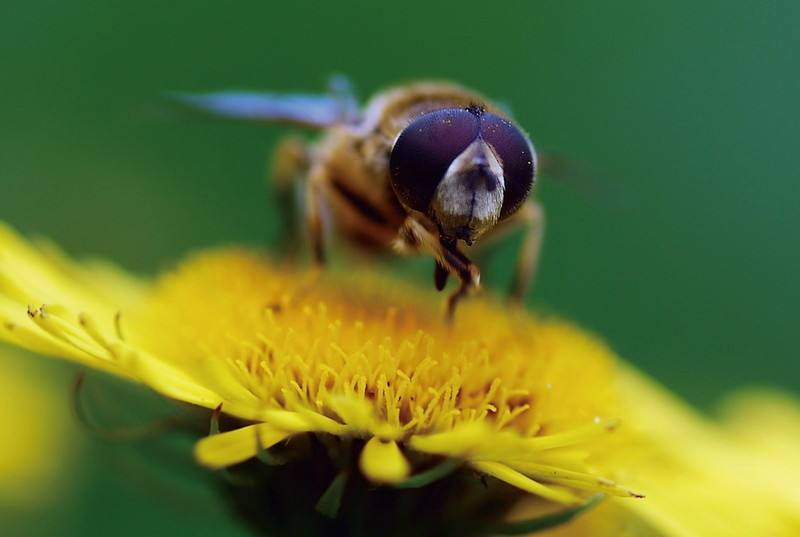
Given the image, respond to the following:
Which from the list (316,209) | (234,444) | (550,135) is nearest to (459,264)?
(234,444)

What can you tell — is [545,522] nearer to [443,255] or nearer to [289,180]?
[443,255]

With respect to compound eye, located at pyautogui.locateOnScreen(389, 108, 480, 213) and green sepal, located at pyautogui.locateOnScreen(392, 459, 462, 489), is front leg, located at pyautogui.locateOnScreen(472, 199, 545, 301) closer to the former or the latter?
compound eye, located at pyautogui.locateOnScreen(389, 108, 480, 213)

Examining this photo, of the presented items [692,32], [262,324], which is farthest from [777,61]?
[262,324]

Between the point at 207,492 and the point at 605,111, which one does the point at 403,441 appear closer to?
the point at 207,492

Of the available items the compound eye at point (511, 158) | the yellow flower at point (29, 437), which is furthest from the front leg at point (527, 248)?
the yellow flower at point (29, 437)

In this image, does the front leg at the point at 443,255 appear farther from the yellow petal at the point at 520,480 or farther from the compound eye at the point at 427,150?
the yellow petal at the point at 520,480

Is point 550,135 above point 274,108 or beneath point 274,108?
above

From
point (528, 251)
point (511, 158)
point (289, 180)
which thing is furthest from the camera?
point (289, 180)
